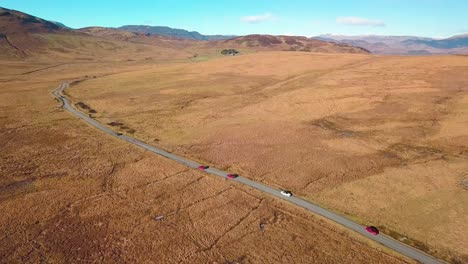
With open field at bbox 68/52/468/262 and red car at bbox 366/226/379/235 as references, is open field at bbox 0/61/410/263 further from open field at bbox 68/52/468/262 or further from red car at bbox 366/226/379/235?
open field at bbox 68/52/468/262

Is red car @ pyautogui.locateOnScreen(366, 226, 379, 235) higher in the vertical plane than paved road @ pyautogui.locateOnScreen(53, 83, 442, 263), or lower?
higher

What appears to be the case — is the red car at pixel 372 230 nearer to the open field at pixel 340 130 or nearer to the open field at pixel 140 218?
the open field at pixel 340 130

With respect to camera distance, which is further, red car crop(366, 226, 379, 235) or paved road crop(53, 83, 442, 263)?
red car crop(366, 226, 379, 235)

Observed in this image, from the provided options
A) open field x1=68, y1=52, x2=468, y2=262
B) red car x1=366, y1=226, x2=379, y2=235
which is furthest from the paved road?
open field x1=68, y1=52, x2=468, y2=262

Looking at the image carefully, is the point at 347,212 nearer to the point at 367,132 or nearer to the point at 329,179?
the point at 329,179

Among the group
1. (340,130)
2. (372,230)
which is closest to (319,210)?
(372,230)

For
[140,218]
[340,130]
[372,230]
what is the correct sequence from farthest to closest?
[340,130]
[140,218]
[372,230]

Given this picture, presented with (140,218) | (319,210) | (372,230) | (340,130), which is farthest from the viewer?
(340,130)

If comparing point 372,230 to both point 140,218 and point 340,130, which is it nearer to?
point 140,218
